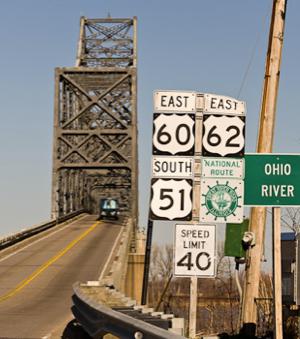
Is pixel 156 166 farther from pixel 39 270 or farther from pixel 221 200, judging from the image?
pixel 39 270

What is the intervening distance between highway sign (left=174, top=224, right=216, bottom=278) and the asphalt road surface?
565 cm

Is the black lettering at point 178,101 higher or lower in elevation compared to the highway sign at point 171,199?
higher

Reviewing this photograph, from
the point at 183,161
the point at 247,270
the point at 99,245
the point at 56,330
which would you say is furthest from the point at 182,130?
the point at 99,245

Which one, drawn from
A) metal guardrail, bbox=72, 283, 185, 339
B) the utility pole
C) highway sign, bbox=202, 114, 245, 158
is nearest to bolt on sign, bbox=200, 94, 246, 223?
highway sign, bbox=202, 114, 245, 158

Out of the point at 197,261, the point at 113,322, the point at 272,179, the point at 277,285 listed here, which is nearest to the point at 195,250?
the point at 197,261

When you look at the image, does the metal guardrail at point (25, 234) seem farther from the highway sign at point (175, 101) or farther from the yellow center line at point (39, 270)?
the highway sign at point (175, 101)

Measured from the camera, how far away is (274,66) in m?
15.4

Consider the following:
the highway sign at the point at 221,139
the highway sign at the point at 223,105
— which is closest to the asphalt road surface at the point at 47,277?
the highway sign at the point at 221,139

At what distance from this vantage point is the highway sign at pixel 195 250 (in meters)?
10.0

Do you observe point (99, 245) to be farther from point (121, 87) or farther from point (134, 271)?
point (121, 87)

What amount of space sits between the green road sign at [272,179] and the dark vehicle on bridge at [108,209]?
7265 centimetres

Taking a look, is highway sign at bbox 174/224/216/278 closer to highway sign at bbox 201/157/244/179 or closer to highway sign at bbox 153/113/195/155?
highway sign at bbox 201/157/244/179

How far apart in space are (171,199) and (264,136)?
5456 millimetres

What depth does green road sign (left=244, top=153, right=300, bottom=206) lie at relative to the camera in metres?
10.6
